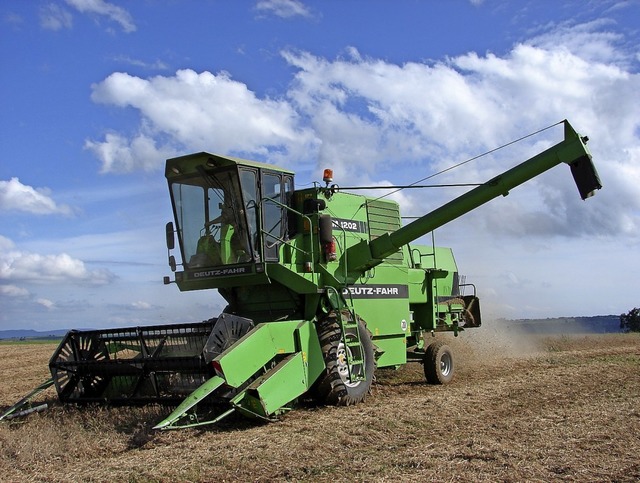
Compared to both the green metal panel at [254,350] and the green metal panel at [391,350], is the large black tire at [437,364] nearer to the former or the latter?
the green metal panel at [391,350]

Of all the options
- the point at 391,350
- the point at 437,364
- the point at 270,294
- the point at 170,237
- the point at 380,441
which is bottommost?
the point at 380,441

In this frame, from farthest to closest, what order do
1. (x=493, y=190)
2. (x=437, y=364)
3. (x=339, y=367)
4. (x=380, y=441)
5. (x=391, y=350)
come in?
(x=437, y=364)
(x=391, y=350)
(x=493, y=190)
(x=339, y=367)
(x=380, y=441)

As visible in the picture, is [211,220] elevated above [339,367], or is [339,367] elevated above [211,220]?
[211,220]

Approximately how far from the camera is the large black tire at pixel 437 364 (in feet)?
36.4

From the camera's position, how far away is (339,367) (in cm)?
889

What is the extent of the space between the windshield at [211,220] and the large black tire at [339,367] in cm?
148

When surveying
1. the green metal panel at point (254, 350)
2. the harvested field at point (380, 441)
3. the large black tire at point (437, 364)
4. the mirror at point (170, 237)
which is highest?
the mirror at point (170, 237)

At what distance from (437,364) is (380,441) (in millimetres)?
5002

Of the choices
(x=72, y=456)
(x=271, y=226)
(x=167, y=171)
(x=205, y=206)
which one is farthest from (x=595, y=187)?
(x=72, y=456)

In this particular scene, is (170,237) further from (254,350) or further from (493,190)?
(493,190)

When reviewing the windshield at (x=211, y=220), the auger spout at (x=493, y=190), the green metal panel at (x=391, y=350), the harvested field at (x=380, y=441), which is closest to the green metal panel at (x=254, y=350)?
the harvested field at (x=380, y=441)

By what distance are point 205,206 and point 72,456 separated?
13.7 feet

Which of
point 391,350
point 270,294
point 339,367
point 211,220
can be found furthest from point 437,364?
point 211,220

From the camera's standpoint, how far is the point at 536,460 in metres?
5.30
